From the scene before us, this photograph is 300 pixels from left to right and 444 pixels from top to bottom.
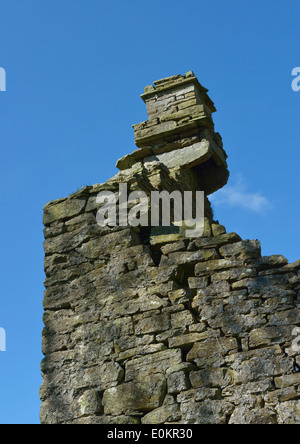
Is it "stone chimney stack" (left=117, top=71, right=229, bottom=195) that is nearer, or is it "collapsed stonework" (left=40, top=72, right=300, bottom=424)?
"collapsed stonework" (left=40, top=72, right=300, bottom=424)

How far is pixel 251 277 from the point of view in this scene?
5699 mm

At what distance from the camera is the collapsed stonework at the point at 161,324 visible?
525 centimetres

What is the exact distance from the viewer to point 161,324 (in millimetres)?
5781

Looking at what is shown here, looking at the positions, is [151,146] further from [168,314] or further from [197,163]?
[168,314]

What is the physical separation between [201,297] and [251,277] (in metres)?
0.47

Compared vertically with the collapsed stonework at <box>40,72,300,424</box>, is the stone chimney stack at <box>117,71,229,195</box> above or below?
above

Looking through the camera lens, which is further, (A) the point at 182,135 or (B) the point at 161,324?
(A) the point at 182,135

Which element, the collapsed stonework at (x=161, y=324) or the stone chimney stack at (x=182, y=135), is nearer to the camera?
the collapsed stonework at (x=161, y=324)

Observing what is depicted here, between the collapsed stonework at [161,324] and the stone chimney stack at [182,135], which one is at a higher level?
the stone chimney stack at [182,135]

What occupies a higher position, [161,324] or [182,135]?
[182,135]

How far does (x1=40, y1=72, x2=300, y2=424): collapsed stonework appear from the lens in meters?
5.25

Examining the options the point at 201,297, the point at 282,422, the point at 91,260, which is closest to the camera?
the point at 282,422
